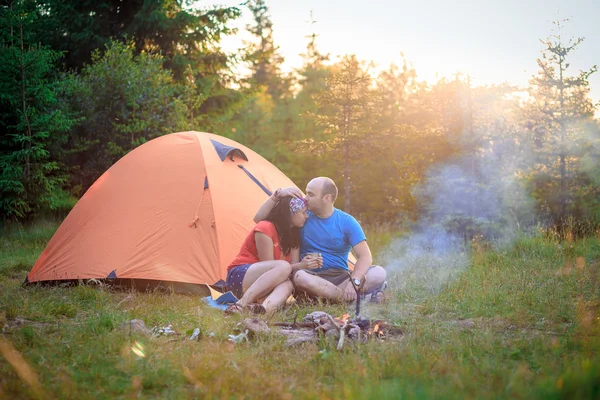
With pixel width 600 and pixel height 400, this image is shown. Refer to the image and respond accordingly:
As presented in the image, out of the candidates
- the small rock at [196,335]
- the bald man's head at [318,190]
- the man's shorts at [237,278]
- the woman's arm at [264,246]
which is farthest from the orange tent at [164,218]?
the small rock at [196,335]

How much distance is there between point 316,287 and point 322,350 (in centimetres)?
171

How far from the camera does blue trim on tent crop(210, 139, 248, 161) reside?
726 centimetres

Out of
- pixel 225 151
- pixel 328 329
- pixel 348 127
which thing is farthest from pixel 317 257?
pixel 348 127

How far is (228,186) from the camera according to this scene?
7035 mm

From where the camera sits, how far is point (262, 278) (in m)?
5.21

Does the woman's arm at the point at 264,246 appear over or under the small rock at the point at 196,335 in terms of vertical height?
over

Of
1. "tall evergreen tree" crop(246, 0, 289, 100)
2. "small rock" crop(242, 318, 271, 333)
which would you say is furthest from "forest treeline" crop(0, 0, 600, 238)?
"tall evergreen tree" crop(246, 0, 289, 100)

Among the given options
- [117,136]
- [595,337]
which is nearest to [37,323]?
[595,337]

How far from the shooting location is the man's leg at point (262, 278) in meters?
5.16

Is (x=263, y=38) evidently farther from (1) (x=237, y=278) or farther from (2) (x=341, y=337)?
(2) (x=341, y=337)

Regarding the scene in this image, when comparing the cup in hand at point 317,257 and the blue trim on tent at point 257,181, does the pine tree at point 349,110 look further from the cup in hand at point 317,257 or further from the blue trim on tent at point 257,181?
the cup in hand at point 317,257

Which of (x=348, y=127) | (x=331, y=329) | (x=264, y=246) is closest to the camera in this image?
(x=331, y=329)

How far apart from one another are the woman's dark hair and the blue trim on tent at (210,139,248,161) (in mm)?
1792

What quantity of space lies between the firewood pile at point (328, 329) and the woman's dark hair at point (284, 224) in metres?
1.29
